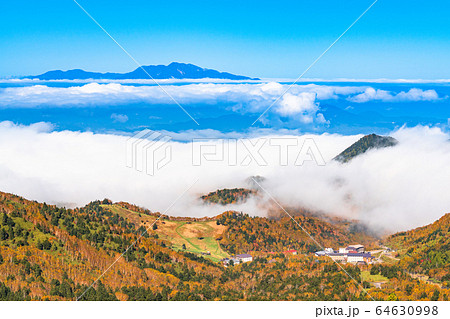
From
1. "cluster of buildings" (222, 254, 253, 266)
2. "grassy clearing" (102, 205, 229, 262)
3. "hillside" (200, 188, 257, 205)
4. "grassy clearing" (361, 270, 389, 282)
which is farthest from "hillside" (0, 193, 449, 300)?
"hillside" (200, 188, 257, 205)

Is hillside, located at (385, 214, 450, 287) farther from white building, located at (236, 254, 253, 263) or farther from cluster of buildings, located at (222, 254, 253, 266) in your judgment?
cluster of buildings, located at (222, 254, 253, 266)

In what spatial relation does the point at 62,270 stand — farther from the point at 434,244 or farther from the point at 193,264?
the point at 434,244

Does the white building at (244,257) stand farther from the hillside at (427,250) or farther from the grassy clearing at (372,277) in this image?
the hillside at (427,250)

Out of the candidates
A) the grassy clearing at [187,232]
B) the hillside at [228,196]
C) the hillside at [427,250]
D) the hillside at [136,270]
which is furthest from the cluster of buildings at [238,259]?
the hillside at [228,196]

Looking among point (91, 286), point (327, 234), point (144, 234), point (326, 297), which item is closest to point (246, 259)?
point (144, 234)

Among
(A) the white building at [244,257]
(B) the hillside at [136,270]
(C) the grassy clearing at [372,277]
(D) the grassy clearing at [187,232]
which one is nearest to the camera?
(B) the hillside at [136,270]

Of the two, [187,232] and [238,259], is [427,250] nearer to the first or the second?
[238,259]

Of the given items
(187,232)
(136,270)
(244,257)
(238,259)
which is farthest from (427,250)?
(136,270)
